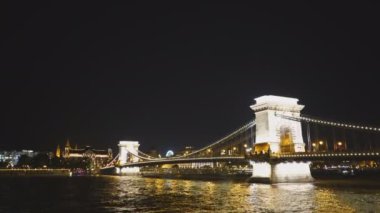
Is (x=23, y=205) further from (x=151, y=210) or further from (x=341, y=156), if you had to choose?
(x=341, y=156)

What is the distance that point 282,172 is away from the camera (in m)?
46.1

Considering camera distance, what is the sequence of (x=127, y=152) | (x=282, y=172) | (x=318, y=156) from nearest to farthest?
(x=318, y=156) < (x=282, y=172) < (x=127, y=152)

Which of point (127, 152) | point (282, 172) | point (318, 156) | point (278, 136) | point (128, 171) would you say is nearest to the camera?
point (318, 156)

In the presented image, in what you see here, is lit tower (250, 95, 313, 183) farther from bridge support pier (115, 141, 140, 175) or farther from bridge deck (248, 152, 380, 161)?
bridge support pier (115, 141, 140, 175)

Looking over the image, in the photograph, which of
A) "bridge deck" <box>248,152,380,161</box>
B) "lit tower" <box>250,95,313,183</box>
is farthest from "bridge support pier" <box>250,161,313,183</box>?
"bridge deck" <box>248,152,380,161</box>

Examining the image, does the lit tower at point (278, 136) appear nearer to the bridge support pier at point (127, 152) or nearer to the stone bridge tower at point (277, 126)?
the stone bridge tower at point (277, 126)

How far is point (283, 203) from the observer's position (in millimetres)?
26438

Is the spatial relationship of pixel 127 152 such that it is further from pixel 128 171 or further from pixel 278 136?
pixel 278 136

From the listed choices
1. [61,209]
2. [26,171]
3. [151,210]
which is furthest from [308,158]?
[26,171]

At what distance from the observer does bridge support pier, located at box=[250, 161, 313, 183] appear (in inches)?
1804

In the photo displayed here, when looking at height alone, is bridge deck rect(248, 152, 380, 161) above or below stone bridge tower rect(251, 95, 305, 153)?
below

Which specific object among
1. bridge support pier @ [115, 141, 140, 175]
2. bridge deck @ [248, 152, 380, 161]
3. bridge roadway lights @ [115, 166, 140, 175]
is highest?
bridge support pier @ [115, 141, 140, 175]

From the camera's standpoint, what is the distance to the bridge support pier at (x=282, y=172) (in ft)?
150

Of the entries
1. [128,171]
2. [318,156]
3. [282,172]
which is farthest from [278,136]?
[128,171]
